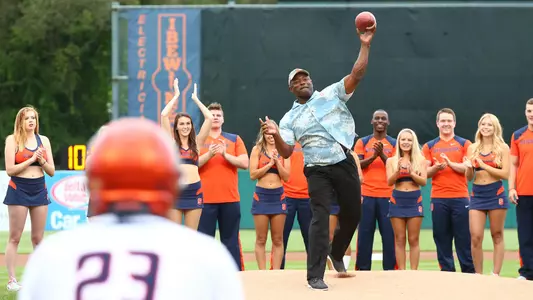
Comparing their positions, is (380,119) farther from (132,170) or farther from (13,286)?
(132,170)

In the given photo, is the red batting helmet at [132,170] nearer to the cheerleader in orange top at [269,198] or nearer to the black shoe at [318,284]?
the black shoe at [318,284]

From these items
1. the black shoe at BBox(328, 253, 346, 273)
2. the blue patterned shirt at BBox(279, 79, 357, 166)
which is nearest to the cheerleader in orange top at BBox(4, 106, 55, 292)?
the black shoe at BBox(328, 253, 346, 273)

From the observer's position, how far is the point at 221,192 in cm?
1054

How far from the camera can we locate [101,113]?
39.2 meters

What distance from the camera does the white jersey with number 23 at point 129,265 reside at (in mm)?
2396

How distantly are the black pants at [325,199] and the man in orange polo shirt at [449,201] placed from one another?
314 centimetres

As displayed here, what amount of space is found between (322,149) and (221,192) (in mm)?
3012

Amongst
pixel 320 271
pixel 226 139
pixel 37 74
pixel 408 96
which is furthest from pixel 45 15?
pixel 320 271

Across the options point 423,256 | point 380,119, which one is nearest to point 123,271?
point 380,119

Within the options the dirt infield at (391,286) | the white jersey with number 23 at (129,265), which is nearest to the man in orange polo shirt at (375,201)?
the dirt infield at (391,286)

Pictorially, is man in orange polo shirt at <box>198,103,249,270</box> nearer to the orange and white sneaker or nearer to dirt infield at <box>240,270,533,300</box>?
dirt infield at <box>240,270,533,300</box>

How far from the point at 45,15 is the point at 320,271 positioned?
30477 mm

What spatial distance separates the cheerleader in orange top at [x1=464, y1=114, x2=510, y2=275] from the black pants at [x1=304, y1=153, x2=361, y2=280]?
3036mm

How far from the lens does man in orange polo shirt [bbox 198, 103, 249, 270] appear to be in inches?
415
